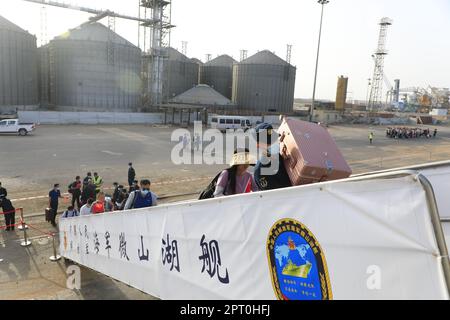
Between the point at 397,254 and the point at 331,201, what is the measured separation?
1.60 feet

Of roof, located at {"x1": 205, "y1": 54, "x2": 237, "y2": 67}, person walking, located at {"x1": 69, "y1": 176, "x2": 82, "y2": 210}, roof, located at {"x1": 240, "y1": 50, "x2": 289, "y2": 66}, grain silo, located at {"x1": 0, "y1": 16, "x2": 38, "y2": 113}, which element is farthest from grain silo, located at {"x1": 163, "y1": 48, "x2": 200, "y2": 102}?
person walking, located at {"x1": 69, "y1": 176, "x2": 82, "y2": 210}

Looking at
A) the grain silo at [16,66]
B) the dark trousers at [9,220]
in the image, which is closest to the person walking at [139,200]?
the dark trousers at [9,220]

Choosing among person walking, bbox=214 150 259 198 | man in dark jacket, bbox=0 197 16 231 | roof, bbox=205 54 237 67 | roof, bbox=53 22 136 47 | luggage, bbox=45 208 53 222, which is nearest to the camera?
person walking, bbox=214 150 259 198

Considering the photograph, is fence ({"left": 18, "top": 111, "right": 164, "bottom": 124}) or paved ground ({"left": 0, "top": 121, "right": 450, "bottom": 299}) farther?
fence ({"left": 18, "top": 111, "right": 164, "bottom": 124})

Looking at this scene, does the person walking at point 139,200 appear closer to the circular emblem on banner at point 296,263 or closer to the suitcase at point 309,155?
the suitcase at point 309,155

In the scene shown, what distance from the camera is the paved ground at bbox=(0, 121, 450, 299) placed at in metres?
7.46

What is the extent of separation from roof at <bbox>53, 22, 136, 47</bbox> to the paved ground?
16723mm

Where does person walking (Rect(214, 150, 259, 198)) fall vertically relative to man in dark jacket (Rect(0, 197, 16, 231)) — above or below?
above

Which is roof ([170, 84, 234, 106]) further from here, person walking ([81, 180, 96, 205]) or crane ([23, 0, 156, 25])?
person walking ([81, 180, 96, 205])

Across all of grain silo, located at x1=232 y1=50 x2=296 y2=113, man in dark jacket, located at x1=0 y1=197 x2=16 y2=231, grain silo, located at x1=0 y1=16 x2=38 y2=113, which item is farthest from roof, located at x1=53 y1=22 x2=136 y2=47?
man in dark jacket, located at x1=0 y1=197 x2=16 y2=231

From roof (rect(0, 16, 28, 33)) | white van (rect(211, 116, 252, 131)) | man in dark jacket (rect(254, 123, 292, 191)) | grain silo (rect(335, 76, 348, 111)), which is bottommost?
white van (rect(211, 116, 252, 131))

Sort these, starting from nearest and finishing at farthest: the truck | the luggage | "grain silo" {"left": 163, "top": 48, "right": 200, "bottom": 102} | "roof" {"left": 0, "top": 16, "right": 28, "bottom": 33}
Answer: the luggage, the truck, "roof" {"left": 0, "top": 16, "right": 28, "bottom": 33}, "grain silo" {"left": 163, "top": 48, "right": 200, "bottom": 102}

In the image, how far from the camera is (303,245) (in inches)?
95.6

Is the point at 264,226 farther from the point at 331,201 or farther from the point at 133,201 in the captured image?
the point at 133,201
